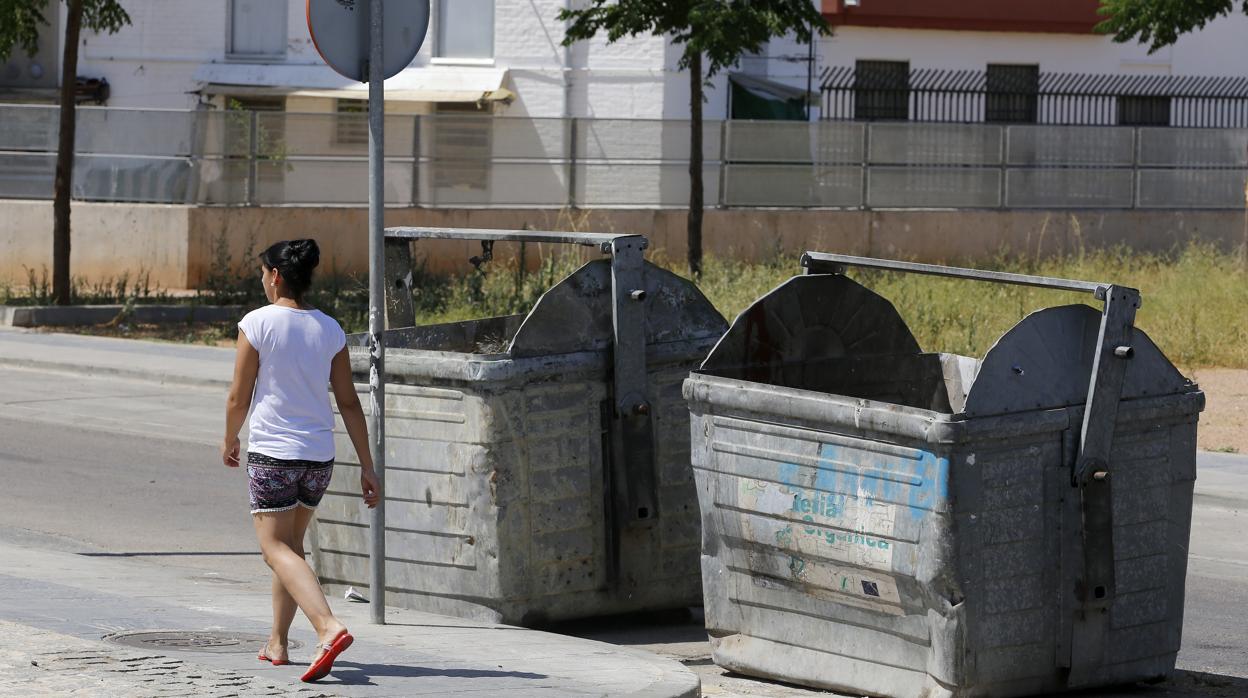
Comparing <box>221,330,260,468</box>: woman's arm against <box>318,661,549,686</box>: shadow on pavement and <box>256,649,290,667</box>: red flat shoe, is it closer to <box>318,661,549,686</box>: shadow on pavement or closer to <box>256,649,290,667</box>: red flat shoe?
<box>256,649,290,667</box>: red flat shoe

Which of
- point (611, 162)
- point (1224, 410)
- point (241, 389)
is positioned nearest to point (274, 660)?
point (241, 389)

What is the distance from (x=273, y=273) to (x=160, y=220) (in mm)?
20294

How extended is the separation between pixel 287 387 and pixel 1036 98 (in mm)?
36370

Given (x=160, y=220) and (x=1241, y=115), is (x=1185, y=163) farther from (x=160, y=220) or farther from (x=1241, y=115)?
(x=160, y=220)

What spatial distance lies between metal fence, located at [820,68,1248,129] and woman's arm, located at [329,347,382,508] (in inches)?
1292

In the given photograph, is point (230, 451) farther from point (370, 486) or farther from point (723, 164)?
point (723, 164)

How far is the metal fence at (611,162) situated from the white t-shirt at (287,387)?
805 inches

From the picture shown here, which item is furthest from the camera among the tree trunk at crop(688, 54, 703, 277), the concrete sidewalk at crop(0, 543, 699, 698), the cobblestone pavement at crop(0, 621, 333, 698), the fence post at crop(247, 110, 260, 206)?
the fence post at crop(247, 110, 260, 206)

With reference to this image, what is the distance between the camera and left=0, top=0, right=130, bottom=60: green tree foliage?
20984 millimetres

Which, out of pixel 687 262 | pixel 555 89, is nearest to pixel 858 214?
pixel 687 262

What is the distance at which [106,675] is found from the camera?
575 centimetres

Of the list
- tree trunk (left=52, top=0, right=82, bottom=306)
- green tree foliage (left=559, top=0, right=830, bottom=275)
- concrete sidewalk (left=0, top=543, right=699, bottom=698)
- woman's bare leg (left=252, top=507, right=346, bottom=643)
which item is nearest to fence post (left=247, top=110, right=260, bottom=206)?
tree trunk (left=52, top=0, right=82, bottom=306)

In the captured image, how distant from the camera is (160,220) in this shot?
25594 mm

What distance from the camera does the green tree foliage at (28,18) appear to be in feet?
68.8
